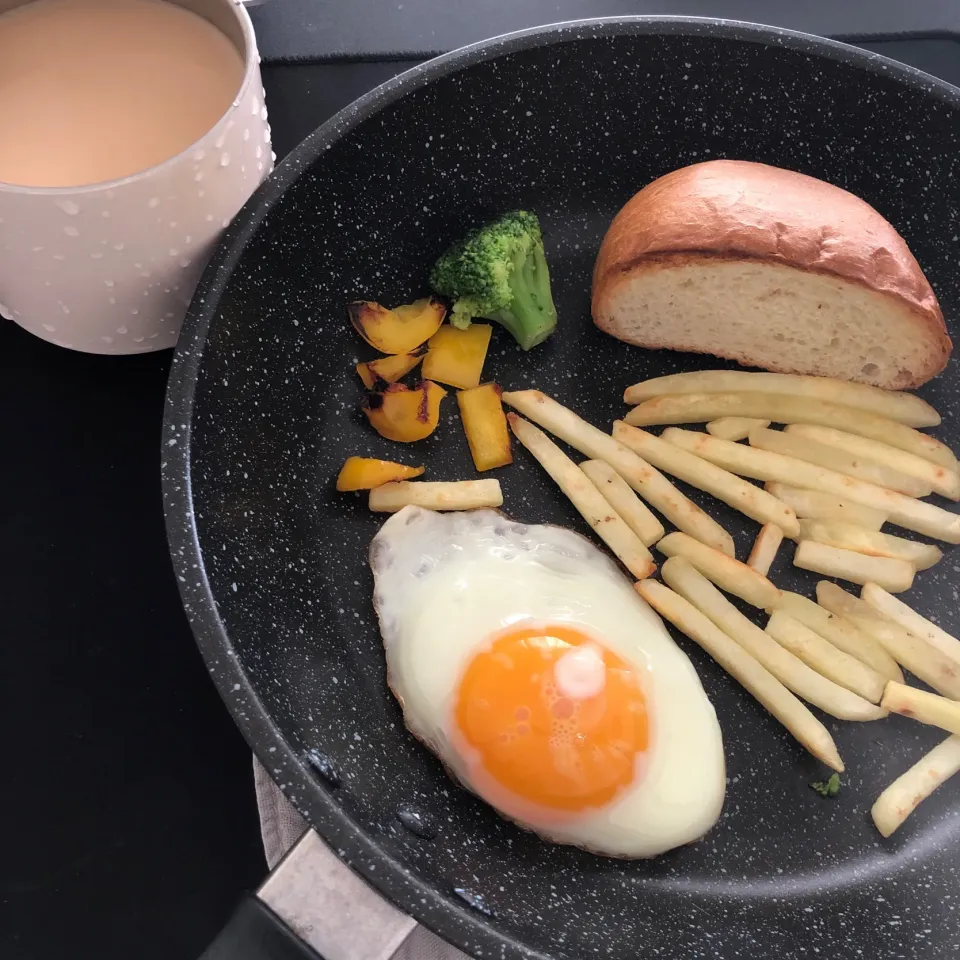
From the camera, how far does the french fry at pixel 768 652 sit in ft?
5.64

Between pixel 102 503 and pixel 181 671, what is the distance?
400mm

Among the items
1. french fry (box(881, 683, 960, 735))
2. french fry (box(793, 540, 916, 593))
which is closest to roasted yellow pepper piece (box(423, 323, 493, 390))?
french fry (box(793, 540, 916, 593))

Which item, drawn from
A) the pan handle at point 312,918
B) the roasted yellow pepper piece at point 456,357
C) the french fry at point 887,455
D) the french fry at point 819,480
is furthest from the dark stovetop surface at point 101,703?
the french fry at point 887,455

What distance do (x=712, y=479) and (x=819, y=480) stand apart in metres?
0.23

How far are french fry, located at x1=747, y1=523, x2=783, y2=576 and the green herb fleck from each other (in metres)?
0.43

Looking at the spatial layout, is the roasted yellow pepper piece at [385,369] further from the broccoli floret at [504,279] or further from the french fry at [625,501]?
the french fry at [625,501]

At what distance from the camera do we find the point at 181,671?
169 cm

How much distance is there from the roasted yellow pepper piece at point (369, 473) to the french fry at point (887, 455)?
87 centimetres

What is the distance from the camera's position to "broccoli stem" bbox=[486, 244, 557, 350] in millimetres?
1958

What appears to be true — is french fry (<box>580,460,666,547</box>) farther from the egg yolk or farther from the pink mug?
the pink mug

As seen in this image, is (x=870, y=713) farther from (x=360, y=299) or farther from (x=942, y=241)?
(x=360, y=299)

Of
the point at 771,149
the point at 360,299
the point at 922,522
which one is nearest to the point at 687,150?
the point at 771,149

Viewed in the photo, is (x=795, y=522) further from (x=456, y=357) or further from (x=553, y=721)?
(x=456, y=357)

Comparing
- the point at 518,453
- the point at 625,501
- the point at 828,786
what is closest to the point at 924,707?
the point at 828,786
